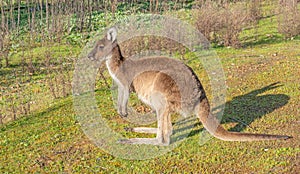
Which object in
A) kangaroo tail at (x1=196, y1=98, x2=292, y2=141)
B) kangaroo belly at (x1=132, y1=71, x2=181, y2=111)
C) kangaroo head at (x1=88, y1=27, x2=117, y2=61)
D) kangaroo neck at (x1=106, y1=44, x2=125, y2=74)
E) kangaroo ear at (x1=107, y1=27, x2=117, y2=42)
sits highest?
kangaroo ear at (x1=107, y1=27, x2=117, y2=42)

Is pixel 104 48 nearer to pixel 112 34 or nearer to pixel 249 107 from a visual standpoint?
pixel 112 34

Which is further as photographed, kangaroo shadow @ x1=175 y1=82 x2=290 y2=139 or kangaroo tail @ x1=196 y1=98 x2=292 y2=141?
kangaroo shadow @ x1=175 y1=82 x2=290 y2=139

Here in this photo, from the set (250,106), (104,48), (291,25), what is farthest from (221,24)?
(104,48)

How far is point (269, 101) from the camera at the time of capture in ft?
25.7

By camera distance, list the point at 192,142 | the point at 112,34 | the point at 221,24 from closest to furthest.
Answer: the point at 112,34 < the point at 192,142 < the point at 221,24

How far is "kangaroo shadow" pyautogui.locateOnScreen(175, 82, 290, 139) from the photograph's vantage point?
6913 mm

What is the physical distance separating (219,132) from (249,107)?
2.04m

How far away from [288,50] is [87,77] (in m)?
5.78

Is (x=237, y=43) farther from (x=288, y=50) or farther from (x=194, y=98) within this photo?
(x=194, y=98)

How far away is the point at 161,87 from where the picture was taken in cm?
579

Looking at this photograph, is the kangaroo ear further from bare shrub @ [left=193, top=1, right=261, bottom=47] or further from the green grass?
bare shrub @ [left=193, top=1, right=261, bottom=47]

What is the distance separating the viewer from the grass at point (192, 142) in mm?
5602

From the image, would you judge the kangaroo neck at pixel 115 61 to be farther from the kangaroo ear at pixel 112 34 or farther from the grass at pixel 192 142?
the grass at pixel 192 142

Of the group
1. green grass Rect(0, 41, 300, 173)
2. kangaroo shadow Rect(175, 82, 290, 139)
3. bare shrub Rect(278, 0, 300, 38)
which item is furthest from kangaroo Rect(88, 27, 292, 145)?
bare shrub Rect(278, 0, 300, 38)
